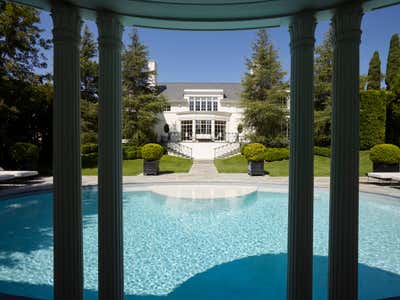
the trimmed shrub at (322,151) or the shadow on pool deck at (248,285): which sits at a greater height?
the trimmed shrub at (322,151)

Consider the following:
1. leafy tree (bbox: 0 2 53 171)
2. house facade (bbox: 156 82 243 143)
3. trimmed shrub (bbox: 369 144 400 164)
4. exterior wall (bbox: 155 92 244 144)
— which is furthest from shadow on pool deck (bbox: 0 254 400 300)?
exterior wall (bbox: 155 92 244 144)

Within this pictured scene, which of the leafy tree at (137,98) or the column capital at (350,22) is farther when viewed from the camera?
the leafy tree at (137,98)

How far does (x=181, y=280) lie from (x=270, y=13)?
473 centimetres

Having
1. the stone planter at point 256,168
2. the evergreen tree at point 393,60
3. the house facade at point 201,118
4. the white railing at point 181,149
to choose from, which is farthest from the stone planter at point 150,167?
the evergreen tree at point 393,60

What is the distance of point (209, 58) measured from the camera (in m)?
26.3

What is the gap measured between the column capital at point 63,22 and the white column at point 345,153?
2.50 meters

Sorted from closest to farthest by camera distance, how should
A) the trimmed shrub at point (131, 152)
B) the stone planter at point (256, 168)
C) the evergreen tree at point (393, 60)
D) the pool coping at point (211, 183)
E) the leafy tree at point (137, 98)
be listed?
the pool coping at point (211, 183)
the stone planter at point (256, 168)
the trimmed shrub at point (131, 152)
the leafy tree at point (137, 98)
the evergreen tree at point (393, 60)

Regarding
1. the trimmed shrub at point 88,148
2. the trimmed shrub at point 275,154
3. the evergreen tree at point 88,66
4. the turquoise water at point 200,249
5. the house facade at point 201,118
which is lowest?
the turquoise water at point 200,249

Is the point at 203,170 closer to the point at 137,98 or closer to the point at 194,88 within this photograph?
the point at 137,98

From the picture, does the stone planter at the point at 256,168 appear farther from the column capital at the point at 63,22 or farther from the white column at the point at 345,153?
the column capital at the point at 63,22

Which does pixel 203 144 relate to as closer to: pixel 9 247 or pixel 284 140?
pixel 284 140

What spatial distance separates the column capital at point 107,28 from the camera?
2705 mm

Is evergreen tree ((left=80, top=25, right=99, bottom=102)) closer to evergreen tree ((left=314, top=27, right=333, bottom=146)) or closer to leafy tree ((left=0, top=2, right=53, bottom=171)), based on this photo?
leafy tree ((left=0, top=2, right=53, bottom=171))

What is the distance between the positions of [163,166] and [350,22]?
70.8 feet
